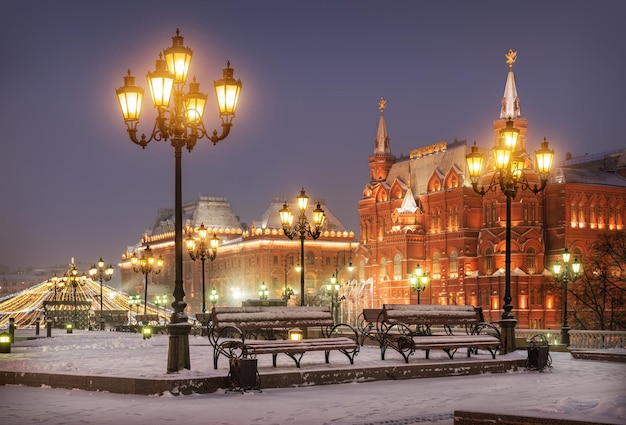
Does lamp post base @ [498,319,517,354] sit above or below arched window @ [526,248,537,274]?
below

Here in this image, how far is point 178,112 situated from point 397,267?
3018 inches

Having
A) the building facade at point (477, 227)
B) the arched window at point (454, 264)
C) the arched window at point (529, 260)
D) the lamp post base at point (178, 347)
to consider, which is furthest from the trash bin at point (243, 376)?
the arched window at point (454, 264)

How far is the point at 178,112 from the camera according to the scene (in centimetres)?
1459

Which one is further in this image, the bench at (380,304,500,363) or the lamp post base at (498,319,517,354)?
the lamp post base at (498,319,517,354)

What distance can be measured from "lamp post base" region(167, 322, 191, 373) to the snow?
0.83 feet

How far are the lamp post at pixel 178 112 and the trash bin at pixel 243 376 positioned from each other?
1.05 metres

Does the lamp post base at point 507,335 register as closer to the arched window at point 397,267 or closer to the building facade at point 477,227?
the building facade at point 477,227

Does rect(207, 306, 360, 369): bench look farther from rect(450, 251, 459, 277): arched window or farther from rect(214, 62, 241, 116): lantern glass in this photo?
rect(450, 251, 459, 277): arched window

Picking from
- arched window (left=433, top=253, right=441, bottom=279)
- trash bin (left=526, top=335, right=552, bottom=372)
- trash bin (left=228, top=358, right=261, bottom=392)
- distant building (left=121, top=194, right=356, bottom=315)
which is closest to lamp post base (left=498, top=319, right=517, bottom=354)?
trash bin (left=526, top=335, right=552, bottom=372)

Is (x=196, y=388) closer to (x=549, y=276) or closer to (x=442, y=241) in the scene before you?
(x=549, y=276)

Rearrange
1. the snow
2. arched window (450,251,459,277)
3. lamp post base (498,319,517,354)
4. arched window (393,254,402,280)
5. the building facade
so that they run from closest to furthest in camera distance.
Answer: the snow < lamp post base (498,319,517,354) < the building facade < arched window (450,251,459,277) < arched window (393,254,402,280)

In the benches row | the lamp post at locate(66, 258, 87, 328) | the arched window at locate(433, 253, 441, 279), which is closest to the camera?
the benches row

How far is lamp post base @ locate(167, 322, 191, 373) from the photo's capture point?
13961 millimetres

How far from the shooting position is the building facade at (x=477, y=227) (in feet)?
257
